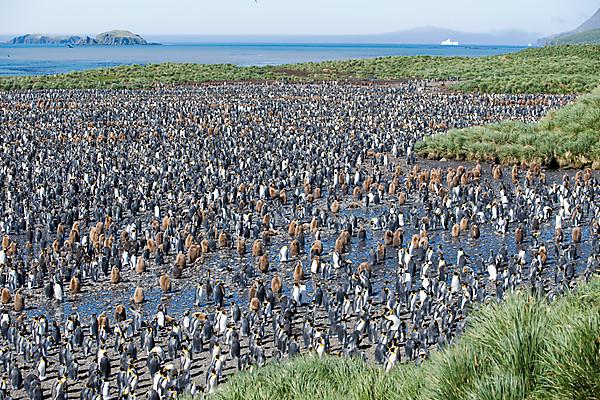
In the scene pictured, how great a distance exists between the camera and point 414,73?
236 ft

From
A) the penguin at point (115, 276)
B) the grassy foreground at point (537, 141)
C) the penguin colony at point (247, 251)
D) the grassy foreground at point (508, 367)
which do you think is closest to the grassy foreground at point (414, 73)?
the grassy foreground at point (537, 141)

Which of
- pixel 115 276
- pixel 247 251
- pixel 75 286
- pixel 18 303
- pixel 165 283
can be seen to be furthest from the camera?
pixel 247 251

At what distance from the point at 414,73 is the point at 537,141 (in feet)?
147

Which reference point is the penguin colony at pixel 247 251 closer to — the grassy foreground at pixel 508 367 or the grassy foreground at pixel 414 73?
the grassy foreground at pixel 508 367

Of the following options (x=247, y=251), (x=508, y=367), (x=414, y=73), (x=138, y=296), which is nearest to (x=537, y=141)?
(x=247, y=251)

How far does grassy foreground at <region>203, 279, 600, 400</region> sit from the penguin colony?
1.96 metres

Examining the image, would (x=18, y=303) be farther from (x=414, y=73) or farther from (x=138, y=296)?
(x=414, y=73)

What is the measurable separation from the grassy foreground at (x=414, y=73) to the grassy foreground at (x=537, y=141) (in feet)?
77.7

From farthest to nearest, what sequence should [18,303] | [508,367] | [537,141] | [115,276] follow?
[537,141]
[115,276]
[18,303]
[508,367]

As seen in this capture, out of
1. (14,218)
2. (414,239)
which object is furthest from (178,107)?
(414,239)

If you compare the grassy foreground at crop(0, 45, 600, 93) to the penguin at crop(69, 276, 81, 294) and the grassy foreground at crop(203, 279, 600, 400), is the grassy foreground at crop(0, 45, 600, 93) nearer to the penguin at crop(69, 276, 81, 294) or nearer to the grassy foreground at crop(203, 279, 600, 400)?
the penguin at crop(69, 276, 81, 294)

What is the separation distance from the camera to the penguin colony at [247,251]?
1185 centimetres

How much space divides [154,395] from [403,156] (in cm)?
2128

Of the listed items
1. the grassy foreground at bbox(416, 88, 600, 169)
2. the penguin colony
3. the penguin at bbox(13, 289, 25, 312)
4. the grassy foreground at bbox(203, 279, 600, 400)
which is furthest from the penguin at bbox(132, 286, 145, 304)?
the grassy foreground at bbox(416, 88, 600, 169)
